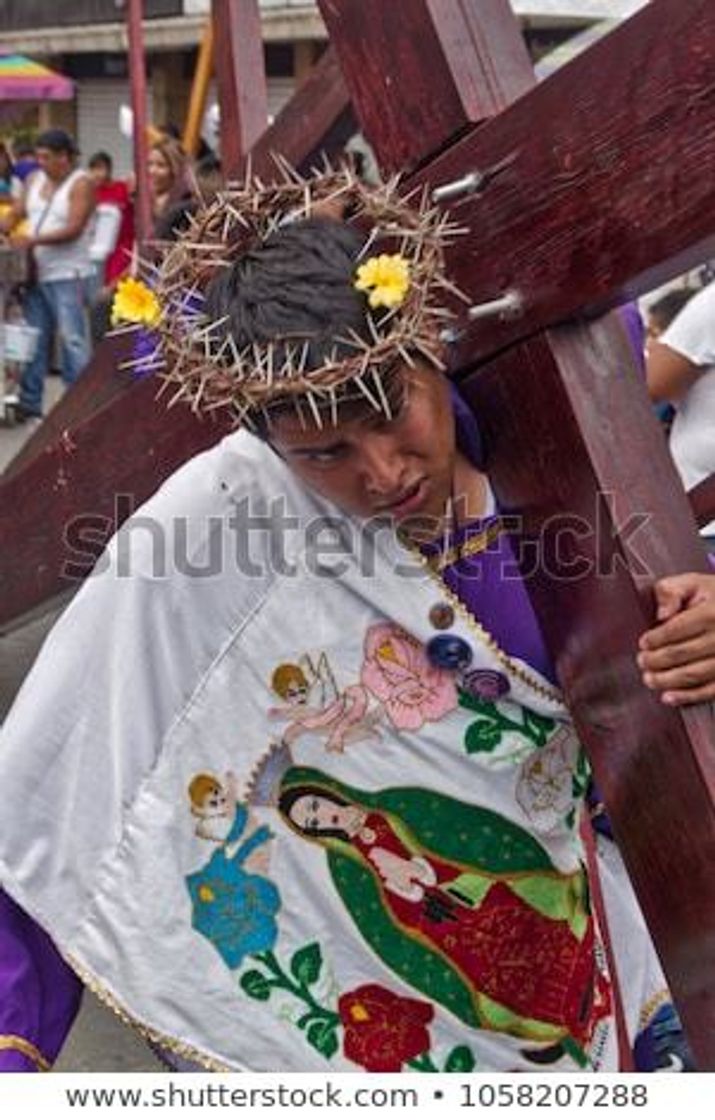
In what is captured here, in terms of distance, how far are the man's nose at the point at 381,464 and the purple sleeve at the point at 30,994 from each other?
0.61 meters

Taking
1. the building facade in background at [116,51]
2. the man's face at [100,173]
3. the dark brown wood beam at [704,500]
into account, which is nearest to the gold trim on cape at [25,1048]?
the dark brown wood beam at [704,500]

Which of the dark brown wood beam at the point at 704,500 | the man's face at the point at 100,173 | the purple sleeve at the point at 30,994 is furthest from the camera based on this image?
the man's face at the point at 100,173

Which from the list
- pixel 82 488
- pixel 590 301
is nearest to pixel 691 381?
pixel 82 488

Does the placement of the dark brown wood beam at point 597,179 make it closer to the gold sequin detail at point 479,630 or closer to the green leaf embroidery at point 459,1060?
the gold sequin detail at point 479,630

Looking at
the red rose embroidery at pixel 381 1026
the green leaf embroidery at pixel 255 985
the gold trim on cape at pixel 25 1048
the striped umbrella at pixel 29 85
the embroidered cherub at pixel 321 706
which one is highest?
the striped umbrella at pixel 29 85

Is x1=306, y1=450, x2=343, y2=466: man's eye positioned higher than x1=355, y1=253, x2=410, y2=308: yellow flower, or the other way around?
x1=355, y1=253, x2=410, y2=308: yellow flower

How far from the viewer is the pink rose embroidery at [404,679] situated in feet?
6.00

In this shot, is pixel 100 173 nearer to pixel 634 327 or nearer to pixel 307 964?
pixel 634 327

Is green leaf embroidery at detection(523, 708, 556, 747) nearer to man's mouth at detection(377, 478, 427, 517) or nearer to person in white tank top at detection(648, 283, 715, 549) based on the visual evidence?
man's mouth at detection(377, 478, 427, 517)

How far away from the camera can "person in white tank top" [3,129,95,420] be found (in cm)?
979

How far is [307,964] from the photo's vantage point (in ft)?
6.37

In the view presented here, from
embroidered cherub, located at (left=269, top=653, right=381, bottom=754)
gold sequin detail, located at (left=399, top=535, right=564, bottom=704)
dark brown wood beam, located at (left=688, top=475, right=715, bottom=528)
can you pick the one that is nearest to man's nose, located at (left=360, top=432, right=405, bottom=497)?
gold sequin detail, located at (left=399, top=535, right=564, bottom=704)

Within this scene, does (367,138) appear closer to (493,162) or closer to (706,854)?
(493,162)

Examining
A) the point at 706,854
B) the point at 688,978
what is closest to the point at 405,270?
the point at 706,854
